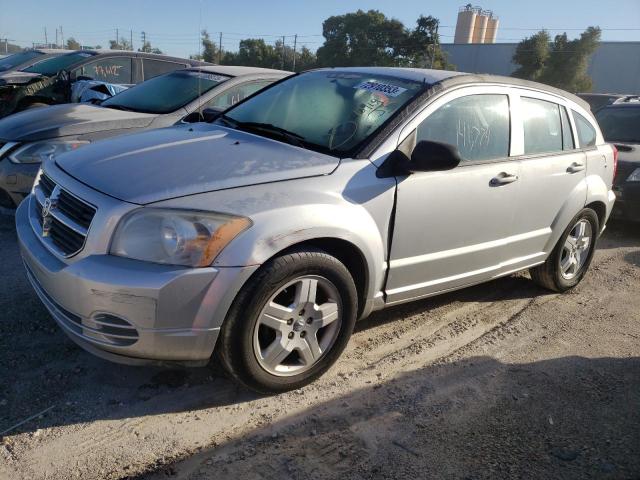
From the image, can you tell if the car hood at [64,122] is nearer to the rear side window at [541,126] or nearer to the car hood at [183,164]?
the car hood at [183,164]

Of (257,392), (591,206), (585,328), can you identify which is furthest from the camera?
(591,206)

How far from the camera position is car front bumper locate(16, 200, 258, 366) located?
237cm

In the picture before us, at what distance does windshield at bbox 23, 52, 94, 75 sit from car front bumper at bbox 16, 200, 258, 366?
24.2 feet

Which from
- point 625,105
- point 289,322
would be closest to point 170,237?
point 289,322

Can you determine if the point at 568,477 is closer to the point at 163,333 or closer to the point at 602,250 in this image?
the point at 163,333

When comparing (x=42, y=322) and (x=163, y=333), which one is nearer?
(x=163, y=333)

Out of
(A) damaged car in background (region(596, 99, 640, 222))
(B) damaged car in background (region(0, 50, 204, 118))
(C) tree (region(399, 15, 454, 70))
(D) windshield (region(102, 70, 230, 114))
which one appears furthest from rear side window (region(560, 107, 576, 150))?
(C) tree (region(399, 15, 454, 70))

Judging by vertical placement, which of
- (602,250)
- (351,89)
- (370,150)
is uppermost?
(351,89)

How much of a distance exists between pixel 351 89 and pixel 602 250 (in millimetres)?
4236

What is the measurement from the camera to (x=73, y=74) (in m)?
8.36

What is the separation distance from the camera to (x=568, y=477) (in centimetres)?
244

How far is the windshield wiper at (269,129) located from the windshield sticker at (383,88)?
588 mm

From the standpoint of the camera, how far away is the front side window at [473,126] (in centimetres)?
338

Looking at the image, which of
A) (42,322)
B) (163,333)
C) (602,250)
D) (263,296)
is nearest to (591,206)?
(602,250)
